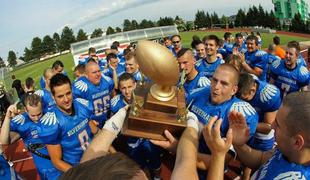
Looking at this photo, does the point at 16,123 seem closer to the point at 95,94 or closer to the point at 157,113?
the point at 95,94

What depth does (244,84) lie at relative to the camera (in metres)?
4.59

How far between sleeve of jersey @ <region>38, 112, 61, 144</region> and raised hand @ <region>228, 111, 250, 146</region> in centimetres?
249

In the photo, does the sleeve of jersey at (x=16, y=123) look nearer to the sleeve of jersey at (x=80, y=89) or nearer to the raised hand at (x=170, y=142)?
the sleeve of jersey at (x=80, y=89)

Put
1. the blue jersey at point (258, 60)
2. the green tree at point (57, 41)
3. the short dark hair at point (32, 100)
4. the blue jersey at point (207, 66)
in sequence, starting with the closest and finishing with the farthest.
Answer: the short dark hair at point (32, 100) < the blue jersey at point (207, 66) < the blue jersey at point (258, 60) < the green tree at point (57, 41)

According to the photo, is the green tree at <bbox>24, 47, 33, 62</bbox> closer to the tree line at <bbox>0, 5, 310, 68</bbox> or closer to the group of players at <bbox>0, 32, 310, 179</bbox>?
the tree line at <bbox>0, 5, 310, 68</bbox>

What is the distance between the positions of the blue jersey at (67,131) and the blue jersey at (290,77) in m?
4.54

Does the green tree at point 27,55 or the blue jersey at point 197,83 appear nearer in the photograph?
the blue jersey at point 197,83

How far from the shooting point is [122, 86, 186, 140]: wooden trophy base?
7.27 feet

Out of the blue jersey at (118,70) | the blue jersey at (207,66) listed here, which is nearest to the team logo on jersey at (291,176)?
the blue jersey at (207,66)

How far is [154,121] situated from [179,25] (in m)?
74.9

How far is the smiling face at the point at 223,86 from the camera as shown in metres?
3.82

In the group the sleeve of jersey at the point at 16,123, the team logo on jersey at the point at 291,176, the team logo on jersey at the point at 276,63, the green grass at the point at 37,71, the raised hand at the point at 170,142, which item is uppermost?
the raised hand at the point at 170,142

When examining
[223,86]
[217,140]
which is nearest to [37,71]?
[223,86]

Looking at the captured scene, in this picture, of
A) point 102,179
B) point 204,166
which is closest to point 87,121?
point 204,166
